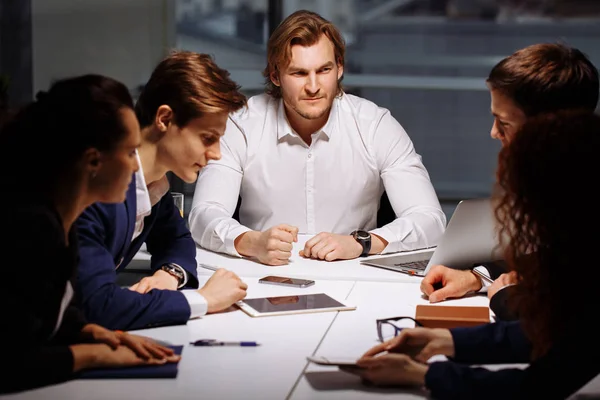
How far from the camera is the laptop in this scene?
7.45ft

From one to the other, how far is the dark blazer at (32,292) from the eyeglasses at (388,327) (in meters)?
0.70

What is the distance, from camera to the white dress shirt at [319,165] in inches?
134

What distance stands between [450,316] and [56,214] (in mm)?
941

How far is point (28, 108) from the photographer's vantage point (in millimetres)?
1562

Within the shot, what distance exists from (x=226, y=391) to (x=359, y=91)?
536cm

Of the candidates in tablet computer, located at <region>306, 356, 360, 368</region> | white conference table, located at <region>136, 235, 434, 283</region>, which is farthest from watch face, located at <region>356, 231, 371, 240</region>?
tablet computer, located at <region>306, 356, 360, 368</region>

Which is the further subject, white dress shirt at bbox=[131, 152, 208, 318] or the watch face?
the watch face

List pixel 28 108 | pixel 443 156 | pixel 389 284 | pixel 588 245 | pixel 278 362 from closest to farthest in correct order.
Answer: pixel 588 245, pixel 28 108, pixel 278 362, pixel 389 284, pixel 443 156

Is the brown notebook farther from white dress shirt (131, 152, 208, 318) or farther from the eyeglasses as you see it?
white dress shirt (131, 152, 208, 318)

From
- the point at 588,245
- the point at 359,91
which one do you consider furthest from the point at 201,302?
the point at 359,91

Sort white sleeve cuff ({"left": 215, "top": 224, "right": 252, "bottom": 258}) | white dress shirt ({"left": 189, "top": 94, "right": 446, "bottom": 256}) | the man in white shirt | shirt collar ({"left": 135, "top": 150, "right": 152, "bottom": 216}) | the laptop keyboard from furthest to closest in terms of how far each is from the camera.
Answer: white dress shirt ({"left": 189, "top": 94, "right": 446, "bottom": 256}), the man in white shirt, white sleeve cuff ({"left": 215, "top": 224, "right": 252, "bottom": 258}), the laptop keyboard, shirt collar ({"left": 135, "top": 150, "right": 152, "bottom": 216})

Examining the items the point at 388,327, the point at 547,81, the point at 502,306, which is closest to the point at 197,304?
the point at 388,327

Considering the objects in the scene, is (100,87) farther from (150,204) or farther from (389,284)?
(389,284)

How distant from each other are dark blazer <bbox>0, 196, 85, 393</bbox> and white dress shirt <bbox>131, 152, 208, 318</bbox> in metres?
0.46
